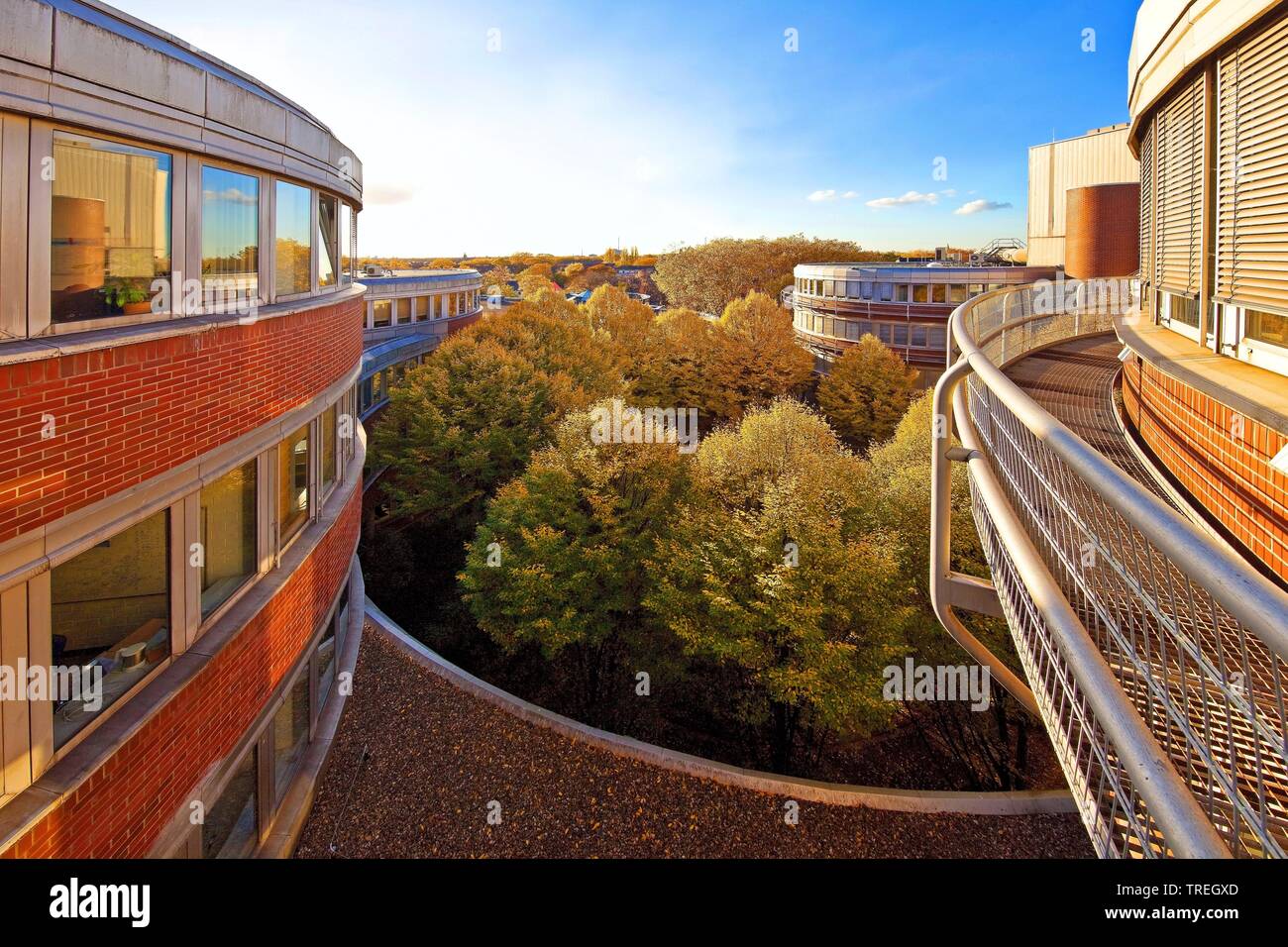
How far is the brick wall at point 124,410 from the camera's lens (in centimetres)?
377

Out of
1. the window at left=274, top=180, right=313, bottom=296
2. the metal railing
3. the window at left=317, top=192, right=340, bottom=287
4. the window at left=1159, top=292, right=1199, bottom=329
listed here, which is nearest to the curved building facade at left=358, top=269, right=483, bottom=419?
the window at left=317, top=192, right=340, bottom=287

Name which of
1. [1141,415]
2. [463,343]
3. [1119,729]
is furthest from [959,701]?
[463,343]

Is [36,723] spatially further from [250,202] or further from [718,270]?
[718,270]

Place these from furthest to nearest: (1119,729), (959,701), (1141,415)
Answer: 1. (959,701)
2. (1141,415)
3. (1119,729)

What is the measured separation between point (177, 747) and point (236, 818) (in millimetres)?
2761

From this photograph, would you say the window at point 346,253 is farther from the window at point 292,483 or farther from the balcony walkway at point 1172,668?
the balcony walkway at point 1172,668

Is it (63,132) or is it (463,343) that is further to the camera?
(463,343)

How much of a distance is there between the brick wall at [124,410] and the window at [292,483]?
83 cm

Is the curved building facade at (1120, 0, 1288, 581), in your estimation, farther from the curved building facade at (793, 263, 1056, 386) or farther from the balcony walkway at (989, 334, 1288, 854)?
the curved building facade at (793, 263, 1056, 386)

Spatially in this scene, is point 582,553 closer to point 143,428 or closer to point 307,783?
point 307,783

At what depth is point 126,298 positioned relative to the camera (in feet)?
15.6

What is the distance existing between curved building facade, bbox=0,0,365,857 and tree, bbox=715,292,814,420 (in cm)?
3588

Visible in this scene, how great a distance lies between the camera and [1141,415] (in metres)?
7.21
